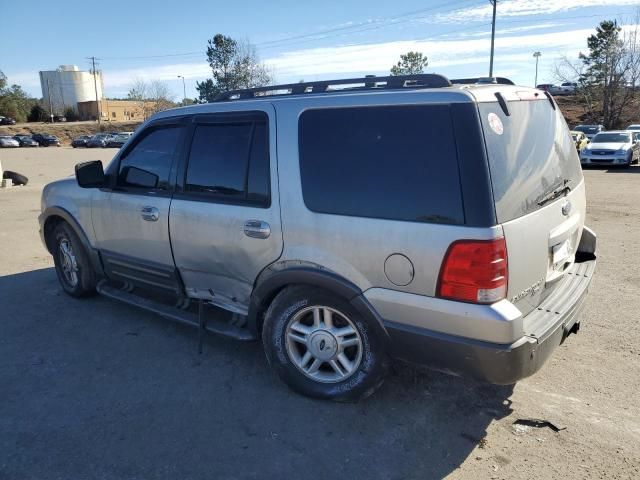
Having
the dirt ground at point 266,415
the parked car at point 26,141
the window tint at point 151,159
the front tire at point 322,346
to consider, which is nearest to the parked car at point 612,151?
the dirt ground at point 266,415

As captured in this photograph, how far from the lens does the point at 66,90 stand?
124 m

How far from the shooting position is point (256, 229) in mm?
3322

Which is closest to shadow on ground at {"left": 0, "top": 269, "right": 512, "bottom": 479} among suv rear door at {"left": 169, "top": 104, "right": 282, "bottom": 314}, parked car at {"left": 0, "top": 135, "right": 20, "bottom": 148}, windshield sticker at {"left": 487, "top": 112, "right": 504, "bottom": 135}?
suv rear door at {"left": 169, "top": 104, "right": 282, "bottom": 314}

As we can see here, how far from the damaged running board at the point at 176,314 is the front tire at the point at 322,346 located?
339 millimetres

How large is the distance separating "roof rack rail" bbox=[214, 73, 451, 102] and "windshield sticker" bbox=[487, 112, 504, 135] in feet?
1.42

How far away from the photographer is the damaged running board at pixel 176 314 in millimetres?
3667

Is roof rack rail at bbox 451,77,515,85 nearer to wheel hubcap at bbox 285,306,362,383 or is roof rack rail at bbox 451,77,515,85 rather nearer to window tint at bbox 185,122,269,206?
window tint at bbox 185,122,269,206

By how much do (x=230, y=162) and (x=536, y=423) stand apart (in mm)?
2579

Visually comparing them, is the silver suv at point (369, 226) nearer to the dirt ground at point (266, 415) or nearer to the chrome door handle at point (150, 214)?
the chrome door handle at point (150, 214)

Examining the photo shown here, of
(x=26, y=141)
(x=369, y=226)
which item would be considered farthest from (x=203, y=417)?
(x=26, y=141)

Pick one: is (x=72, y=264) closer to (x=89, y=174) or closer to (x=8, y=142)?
(x=89, y=174)

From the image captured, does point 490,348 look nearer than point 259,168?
Yes

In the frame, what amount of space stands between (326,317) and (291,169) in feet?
3.11

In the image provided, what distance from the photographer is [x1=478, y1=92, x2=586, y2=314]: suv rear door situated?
2582 mm
